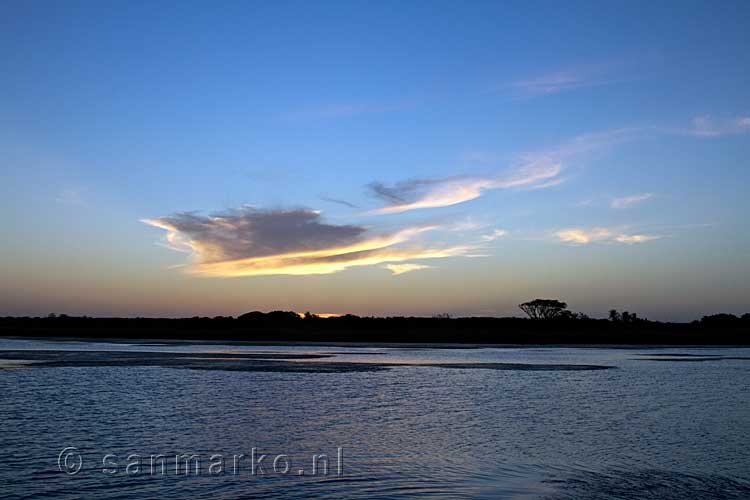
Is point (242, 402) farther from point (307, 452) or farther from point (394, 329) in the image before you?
point (394, 329)

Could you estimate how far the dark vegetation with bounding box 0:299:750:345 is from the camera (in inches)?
4225

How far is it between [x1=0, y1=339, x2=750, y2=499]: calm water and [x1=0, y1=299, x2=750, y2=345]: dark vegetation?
238 feet

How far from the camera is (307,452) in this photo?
1700cm

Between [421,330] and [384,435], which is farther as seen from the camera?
[421,330]

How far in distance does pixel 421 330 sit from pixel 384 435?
109771 millimetres

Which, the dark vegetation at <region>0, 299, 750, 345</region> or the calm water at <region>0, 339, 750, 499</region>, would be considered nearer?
the calm water at <region>0, 339, 750, 499</region>

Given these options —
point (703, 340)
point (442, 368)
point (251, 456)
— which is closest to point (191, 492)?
point (251, 456)

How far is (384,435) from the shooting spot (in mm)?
19312

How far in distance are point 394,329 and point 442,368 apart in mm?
86673

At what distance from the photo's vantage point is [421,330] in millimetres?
128375

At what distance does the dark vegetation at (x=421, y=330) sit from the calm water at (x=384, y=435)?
72.5 metres

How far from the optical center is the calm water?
45.4ft

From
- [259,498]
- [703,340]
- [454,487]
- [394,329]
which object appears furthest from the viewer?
[394,329]

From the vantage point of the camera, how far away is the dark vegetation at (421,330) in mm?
107312
